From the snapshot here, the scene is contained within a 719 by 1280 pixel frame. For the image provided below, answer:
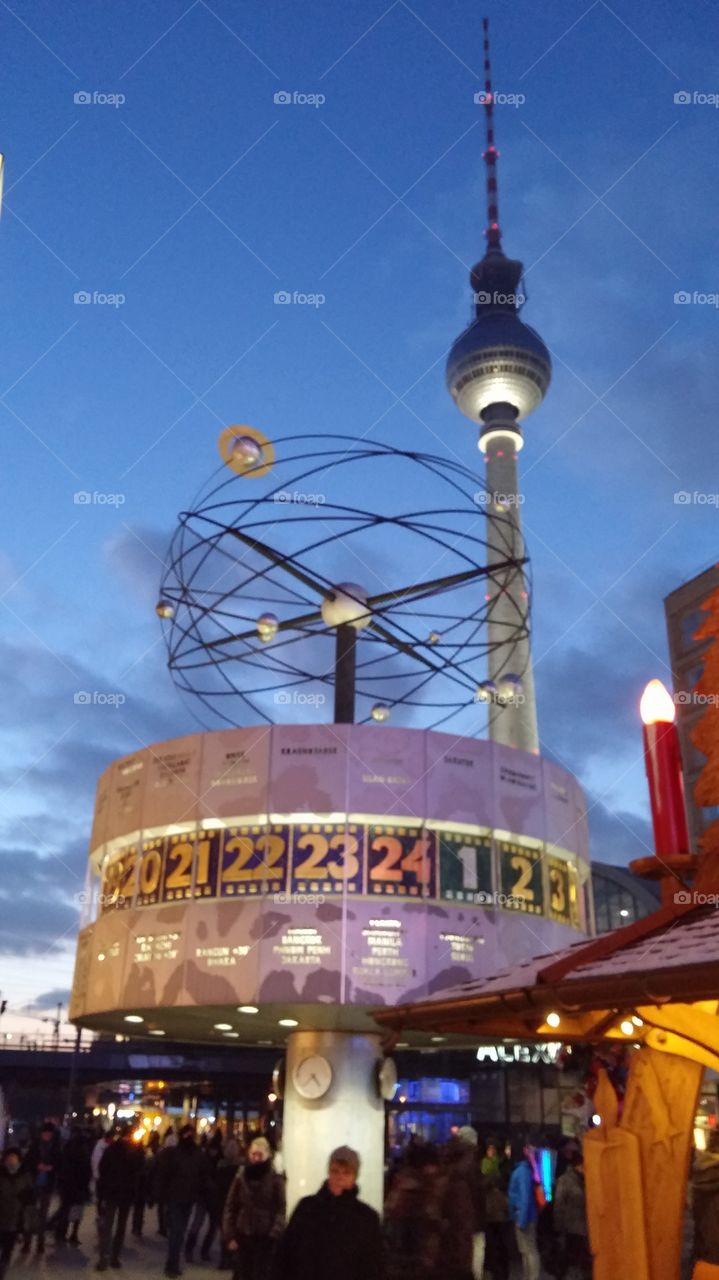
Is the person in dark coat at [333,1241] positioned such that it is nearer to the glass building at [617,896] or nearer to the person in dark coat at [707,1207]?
the person in dark coat at [707,1207]

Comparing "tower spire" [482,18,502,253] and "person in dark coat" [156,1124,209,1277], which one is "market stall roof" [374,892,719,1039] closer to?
"person in dark coat" [156,1124,209,1277]

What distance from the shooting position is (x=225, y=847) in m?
20.2

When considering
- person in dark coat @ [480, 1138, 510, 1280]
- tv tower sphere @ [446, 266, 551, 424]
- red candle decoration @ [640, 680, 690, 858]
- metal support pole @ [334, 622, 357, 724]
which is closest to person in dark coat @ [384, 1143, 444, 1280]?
red candle decoration @ [640, 680, 690, 858]

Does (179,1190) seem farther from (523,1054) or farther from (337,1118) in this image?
(523,1054)

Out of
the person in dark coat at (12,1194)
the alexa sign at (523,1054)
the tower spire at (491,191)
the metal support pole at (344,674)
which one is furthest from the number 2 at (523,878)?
the tower spire at (491,191)

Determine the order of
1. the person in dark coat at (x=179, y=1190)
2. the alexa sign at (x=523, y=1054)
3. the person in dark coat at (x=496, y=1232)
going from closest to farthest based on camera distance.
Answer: the person in dark coat at (x=496, y=1232), the person in dark coat at (x=179, y=1190), the alexa sign at (x=523, y=1054)

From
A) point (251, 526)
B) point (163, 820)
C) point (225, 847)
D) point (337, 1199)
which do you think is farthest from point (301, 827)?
point (337, 1199)

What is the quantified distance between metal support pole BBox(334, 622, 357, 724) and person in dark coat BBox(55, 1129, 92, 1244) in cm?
993

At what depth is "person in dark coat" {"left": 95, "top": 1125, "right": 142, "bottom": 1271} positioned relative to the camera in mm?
15516

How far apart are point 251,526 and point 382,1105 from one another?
12.3m

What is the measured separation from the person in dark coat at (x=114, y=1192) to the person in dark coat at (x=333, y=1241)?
11.1m

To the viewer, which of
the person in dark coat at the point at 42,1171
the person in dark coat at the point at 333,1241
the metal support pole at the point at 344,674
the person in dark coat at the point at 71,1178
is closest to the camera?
the person in dark coat at the point at 333,1241

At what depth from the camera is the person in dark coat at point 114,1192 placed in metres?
15.5

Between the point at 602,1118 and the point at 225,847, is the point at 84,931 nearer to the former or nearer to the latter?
the point at 225,847
